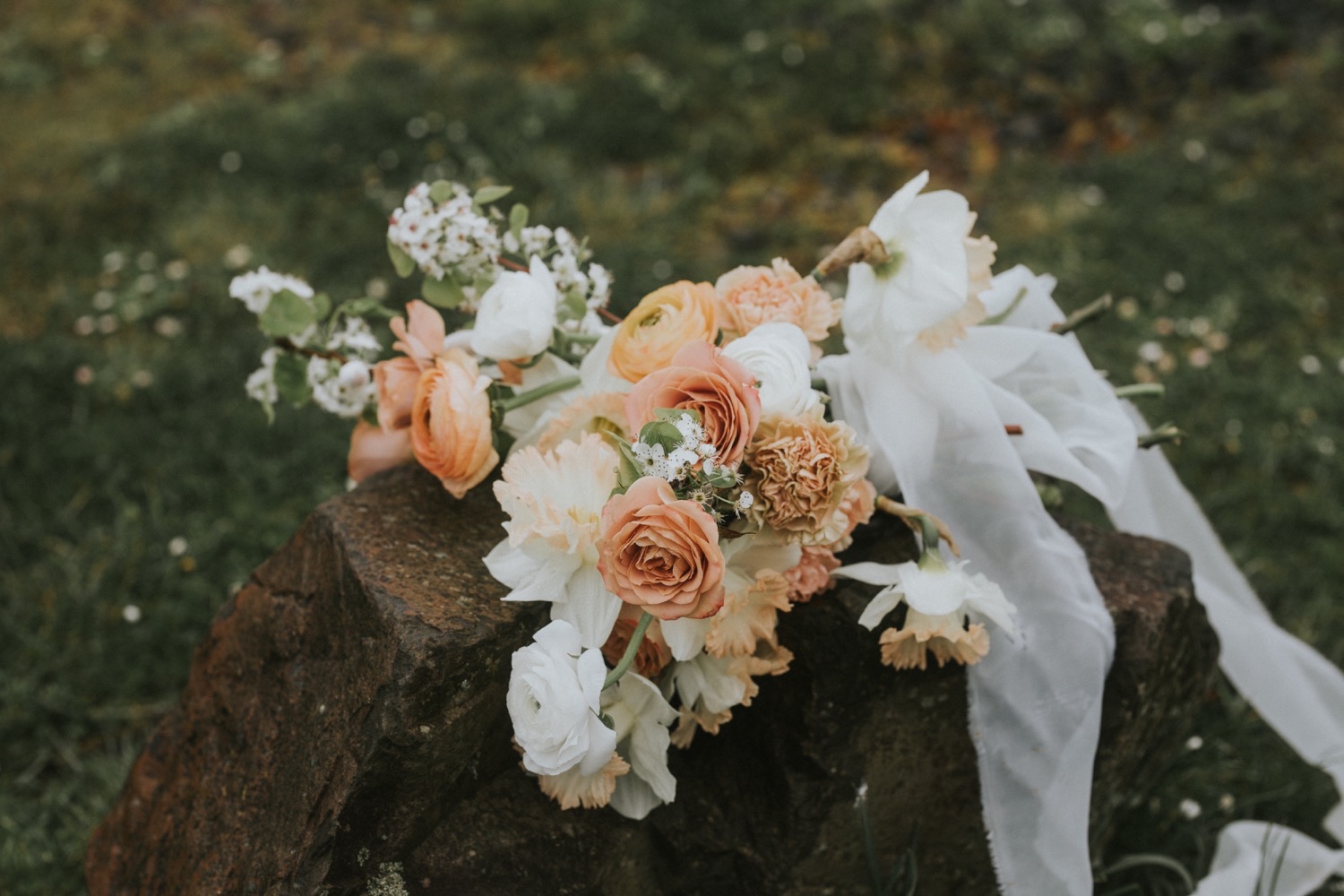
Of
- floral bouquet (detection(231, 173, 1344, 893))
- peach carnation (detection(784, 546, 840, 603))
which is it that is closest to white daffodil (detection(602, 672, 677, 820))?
floral bouquet (detection(231, 173, 1344, 893))

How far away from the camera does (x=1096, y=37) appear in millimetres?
5223

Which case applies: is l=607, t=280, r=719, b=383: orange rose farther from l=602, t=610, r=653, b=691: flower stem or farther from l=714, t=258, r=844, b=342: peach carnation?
l=602, t=610, r=653, b=691: flower stem

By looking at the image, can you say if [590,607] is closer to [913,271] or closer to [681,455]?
[681,455]

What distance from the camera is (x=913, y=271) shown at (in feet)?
5.88

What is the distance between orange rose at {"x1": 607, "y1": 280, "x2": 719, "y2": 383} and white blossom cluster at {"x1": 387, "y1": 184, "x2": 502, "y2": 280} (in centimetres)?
32

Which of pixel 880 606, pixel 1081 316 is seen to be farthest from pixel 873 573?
pixel 1081 316

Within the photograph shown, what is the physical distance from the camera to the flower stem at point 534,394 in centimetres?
190

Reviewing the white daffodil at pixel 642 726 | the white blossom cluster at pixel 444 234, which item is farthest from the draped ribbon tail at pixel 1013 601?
the white blossom cluster at pixel 444 234

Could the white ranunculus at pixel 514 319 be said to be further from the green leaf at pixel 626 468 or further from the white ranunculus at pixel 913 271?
the white ranunculus at pixel 913 271

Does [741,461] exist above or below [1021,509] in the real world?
above

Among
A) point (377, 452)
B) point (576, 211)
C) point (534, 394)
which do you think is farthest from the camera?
point (576, 211)

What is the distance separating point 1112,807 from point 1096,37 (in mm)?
4012

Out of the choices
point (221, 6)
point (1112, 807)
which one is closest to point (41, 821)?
point (1112, 807)

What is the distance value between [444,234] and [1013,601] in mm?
1088
